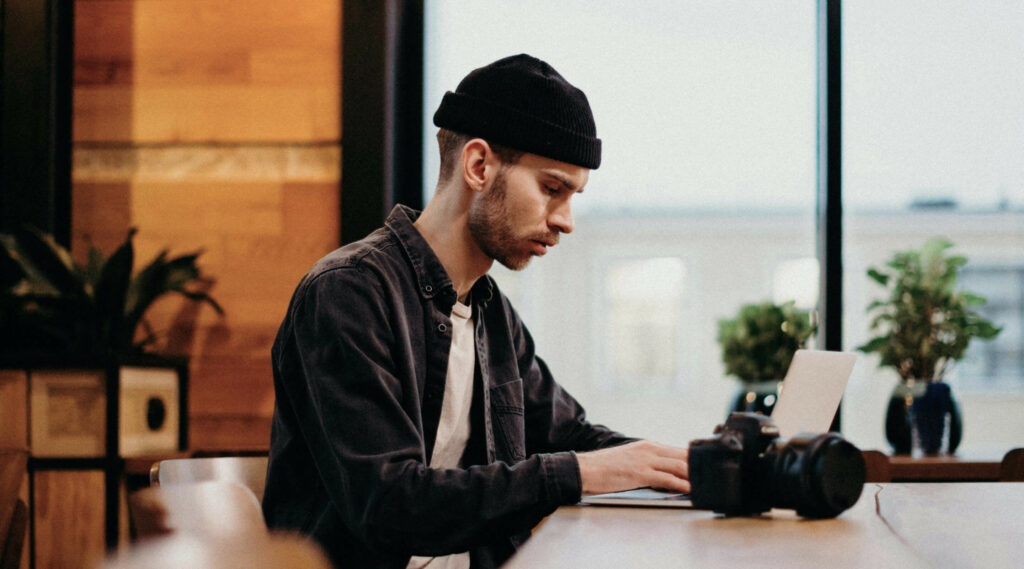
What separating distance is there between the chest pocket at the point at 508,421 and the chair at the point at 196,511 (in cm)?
52

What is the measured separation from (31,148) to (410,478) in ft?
7.45

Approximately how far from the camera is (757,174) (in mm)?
2969

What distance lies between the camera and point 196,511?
0.81 m

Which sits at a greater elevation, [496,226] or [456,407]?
[496,226]

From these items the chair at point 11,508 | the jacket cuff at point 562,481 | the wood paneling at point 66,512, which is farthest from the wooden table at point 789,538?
the wood paneling at point 66,512

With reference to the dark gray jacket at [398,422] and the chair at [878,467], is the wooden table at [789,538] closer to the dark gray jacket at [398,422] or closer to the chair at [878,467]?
the dark gray jacket at [398,422]

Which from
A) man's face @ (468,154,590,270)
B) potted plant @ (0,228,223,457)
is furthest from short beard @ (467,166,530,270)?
potted plant @ (0,228,223,457)

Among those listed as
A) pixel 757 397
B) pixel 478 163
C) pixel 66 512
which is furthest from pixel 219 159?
pixel 757 397

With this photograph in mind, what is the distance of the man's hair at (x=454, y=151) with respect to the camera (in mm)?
1445

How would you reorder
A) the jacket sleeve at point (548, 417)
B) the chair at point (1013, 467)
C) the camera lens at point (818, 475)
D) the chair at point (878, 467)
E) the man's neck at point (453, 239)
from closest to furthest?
the camera lens at point (818, 475) → the man's neck at point (453, 239) → the jacket sleeve at point (548, 417) → the chair at point (1013, 467) → the chair at point (878, 467)

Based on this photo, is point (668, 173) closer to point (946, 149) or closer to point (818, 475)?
point (946, 149)

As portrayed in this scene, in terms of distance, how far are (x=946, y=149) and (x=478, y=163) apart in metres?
2.12

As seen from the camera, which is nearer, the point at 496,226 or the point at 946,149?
the point at 496,226

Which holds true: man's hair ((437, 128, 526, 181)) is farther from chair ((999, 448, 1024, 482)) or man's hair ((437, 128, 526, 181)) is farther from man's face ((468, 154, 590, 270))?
chair ((999, 448, 1024, 482))
